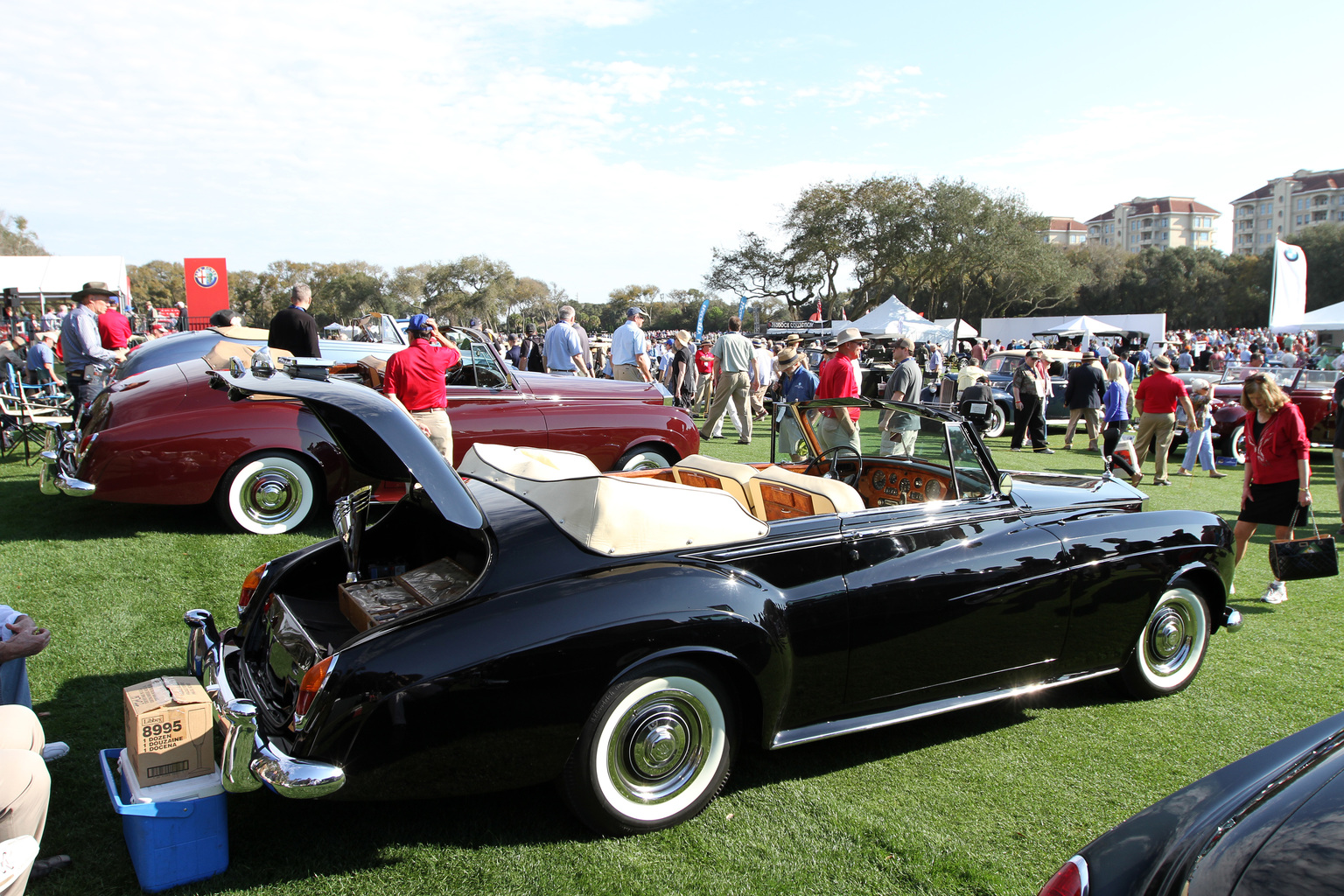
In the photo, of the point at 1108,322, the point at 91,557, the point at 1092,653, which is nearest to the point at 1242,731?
the point at 1092,653

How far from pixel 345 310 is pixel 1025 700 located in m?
61.4

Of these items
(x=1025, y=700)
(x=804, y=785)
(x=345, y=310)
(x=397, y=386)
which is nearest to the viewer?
(x=804, y=785)

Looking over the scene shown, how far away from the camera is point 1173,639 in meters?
3.99

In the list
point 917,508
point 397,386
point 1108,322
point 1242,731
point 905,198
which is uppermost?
point 905,198

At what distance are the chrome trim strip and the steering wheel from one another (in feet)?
4.38

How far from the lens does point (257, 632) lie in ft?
10.7

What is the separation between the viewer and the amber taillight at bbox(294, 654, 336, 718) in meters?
2.40

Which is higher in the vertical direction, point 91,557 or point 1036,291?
point 1036,291

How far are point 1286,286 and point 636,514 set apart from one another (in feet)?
86.3

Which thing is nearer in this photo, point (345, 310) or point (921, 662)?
point (921, 662)

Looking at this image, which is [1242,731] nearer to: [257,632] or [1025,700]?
[1025,700]

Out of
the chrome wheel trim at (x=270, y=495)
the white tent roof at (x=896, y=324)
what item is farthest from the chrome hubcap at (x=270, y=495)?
the white tent roof at (x=896, y=324)

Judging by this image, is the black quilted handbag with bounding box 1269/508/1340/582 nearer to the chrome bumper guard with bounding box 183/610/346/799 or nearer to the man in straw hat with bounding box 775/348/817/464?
the chrome bumper guard with bounding box 183/610/346/799

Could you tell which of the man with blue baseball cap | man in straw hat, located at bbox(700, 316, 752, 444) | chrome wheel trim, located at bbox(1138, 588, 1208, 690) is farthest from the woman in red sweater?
the man with blue baseball cap
